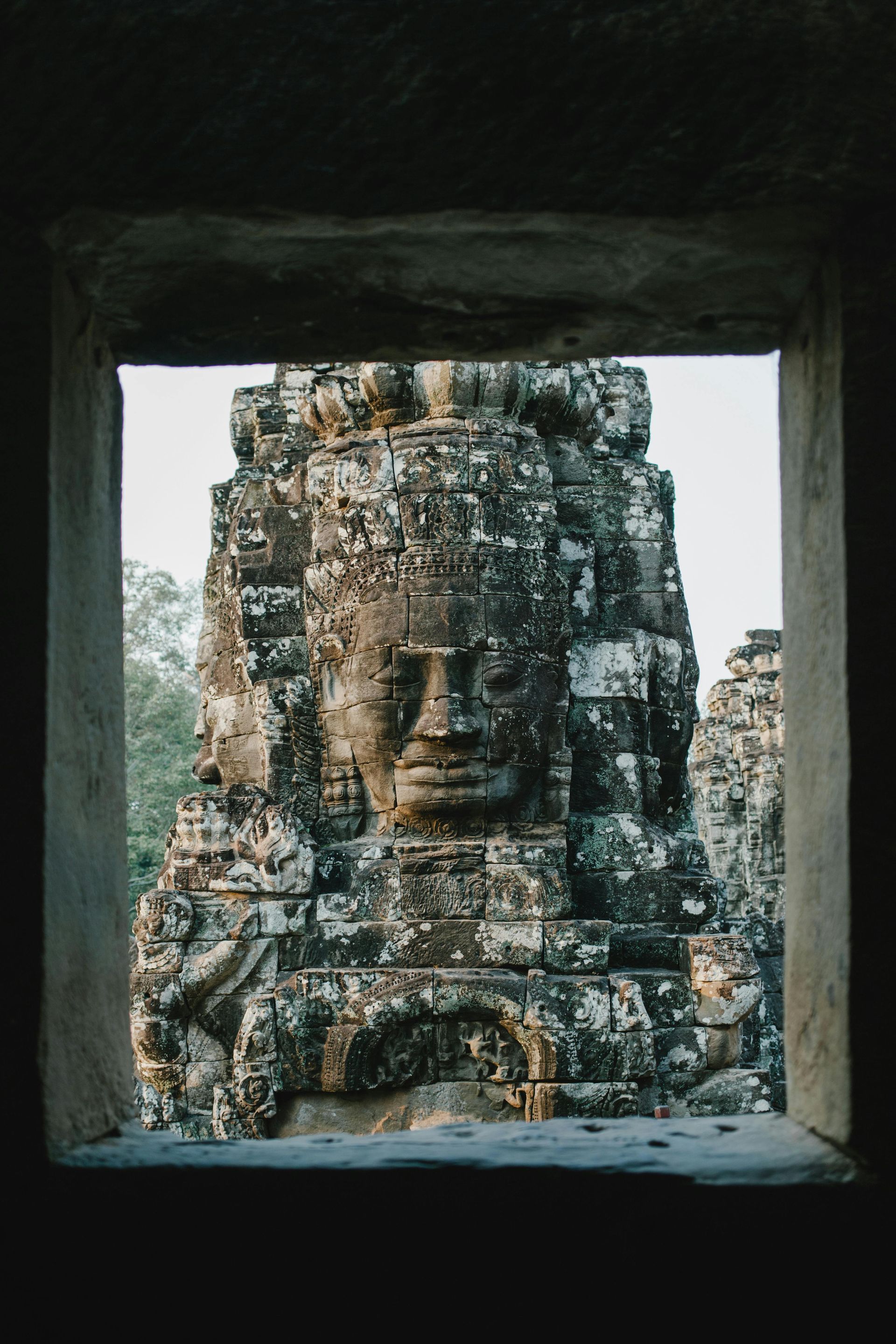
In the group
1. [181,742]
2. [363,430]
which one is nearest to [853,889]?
[363,430]

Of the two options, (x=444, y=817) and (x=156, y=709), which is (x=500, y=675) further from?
(x=156, y=709)

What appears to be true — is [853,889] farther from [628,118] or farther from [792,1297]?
[628,118]

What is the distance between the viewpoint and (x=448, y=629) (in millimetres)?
7797

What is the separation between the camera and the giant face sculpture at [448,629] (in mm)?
7855

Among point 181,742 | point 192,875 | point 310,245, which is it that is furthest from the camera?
point 181,742

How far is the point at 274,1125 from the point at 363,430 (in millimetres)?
4573

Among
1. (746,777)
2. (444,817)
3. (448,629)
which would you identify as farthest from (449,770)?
(746,777)

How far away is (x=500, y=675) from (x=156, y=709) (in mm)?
14518

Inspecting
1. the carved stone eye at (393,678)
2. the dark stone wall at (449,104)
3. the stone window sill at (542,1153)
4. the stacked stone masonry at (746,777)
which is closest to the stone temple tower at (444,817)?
the carved stone eye at (393,678)

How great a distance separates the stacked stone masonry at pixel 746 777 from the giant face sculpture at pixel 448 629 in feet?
36.4

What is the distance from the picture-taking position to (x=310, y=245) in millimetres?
1768

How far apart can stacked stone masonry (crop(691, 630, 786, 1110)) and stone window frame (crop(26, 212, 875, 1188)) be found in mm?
16841

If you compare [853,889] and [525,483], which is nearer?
[853,889]

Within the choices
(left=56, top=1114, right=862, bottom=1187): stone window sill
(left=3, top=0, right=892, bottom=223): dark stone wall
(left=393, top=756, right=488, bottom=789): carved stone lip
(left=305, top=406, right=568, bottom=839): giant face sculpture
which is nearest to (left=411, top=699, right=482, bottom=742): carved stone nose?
(left=305, top=406, right=568, bottom=839): giant face sculpture
